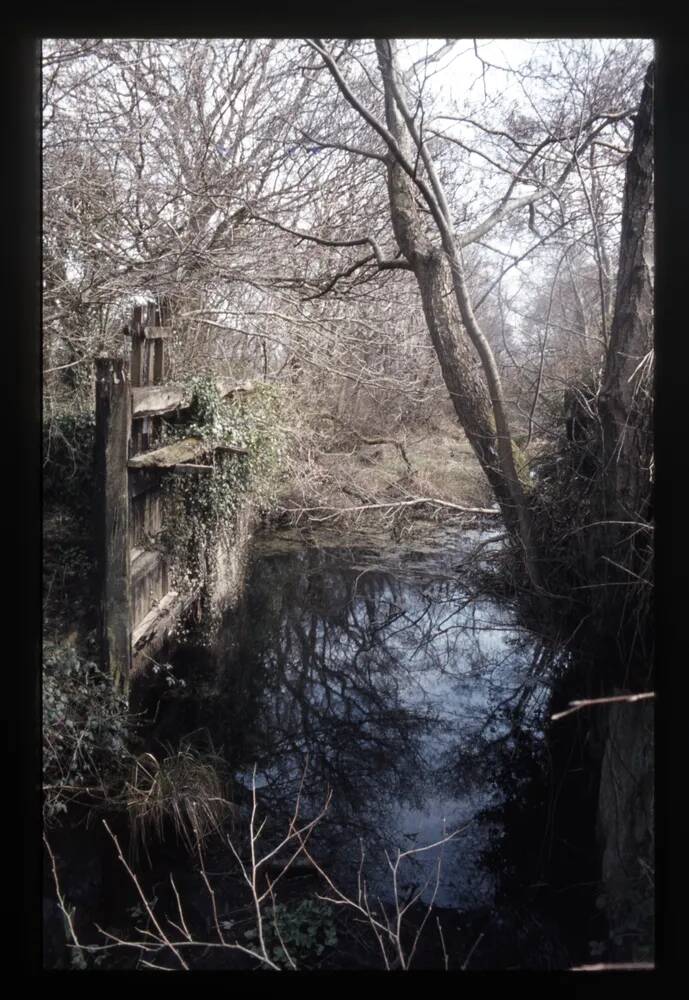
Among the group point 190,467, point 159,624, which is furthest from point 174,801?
point 190,467

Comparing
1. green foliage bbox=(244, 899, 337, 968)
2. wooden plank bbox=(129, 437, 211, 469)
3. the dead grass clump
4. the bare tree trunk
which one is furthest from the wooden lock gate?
the bare tree trunk

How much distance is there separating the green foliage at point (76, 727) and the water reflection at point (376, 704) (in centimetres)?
72

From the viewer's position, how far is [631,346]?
2.85m

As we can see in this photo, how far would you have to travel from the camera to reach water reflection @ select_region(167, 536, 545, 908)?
132 inches

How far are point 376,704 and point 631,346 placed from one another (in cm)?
222

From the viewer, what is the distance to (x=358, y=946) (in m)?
2.53

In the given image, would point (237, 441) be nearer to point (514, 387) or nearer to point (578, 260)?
point (514, 387)

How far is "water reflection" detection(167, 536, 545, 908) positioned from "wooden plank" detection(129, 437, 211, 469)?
113 centimetres

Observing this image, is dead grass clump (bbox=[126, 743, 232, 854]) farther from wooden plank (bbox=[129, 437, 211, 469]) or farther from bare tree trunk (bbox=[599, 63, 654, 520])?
bare tree trunk (bbox=[599, 63, 654, 520])

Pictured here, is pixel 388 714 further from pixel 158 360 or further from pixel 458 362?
pixel 158 360

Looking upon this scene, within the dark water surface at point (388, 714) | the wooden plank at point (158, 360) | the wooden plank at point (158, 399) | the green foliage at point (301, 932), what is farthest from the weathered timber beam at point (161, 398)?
the green foliage at point (301, 932)
